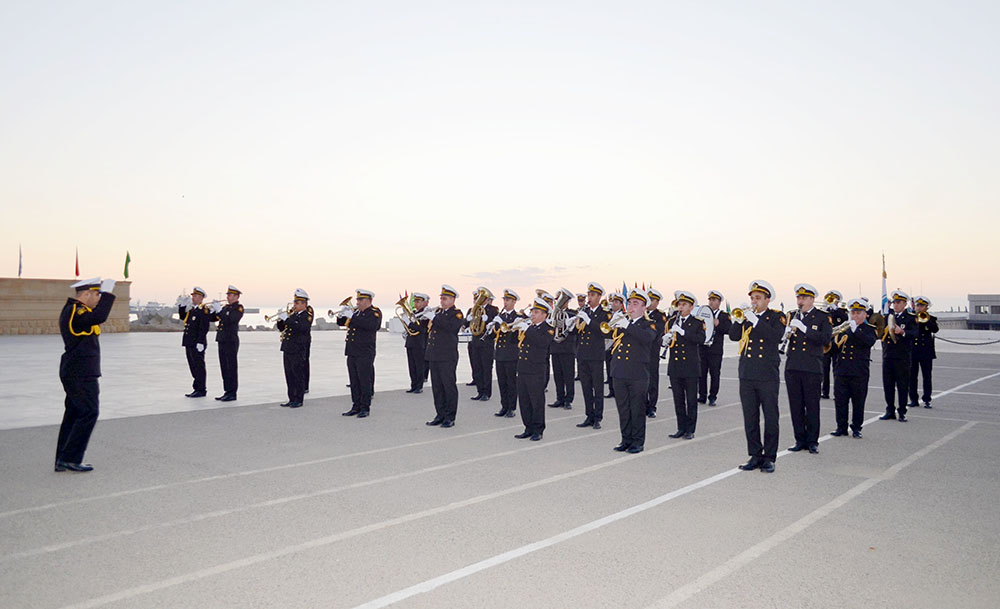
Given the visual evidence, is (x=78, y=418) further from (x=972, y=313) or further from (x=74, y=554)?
(x=972, y=313)

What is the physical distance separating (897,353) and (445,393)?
23.3 ft

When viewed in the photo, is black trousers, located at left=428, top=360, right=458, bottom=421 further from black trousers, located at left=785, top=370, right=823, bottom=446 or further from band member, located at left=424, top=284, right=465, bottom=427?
black trousers, located at left=785, top=370, right=823, bottom=446

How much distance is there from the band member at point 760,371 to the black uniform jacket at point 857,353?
243 cm

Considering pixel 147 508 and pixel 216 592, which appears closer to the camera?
pixel 216 592

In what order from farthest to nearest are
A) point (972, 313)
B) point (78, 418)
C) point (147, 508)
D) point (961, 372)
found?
point (972, 313)
point (961, 372)
point (78, 418)
point (147, 508)

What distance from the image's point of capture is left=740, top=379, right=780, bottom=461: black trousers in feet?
23.4

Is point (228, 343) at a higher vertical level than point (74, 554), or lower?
higher

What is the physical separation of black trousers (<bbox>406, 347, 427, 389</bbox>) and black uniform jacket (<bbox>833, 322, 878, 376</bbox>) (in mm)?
7364

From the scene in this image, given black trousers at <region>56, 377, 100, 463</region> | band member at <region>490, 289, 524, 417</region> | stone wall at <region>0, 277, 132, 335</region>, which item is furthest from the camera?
stone wall at <region>0, 277, 132, 335</region>

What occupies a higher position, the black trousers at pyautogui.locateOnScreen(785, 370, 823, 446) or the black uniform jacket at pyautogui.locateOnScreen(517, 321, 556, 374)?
the black uniform jacket at pyautogui.locateOnScreen(517, 321, 556, 374)

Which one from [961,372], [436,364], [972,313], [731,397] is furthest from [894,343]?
[972,313]

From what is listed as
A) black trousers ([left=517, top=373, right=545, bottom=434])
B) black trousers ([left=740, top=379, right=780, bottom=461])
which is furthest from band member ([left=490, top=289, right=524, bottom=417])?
black trousers ([left=740, top=379, right=780, bottom=461])

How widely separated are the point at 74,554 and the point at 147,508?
106 cm

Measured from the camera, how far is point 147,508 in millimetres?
5566
